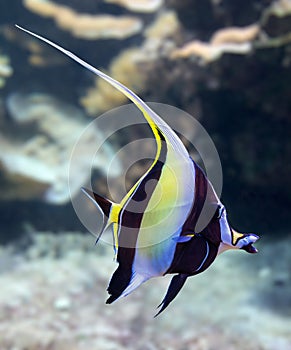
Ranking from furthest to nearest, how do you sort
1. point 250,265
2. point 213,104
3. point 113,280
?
point 213,104, point 250,265, point 113,280

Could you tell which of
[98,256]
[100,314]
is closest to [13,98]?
[98,256]

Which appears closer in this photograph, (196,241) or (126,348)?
(196,241)

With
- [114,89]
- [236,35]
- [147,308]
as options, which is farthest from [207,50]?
[147,308]

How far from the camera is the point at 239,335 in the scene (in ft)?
8.20

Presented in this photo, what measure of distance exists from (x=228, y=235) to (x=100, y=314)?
2216 millimetres

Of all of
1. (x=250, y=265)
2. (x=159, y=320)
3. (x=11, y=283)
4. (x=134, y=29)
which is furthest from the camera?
(x=134, y=29)

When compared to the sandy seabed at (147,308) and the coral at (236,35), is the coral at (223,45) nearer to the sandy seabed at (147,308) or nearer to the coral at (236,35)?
the coral at (236,35)

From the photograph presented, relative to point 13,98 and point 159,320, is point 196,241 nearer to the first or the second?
point 159,320

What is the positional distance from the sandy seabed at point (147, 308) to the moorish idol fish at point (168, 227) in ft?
5.87

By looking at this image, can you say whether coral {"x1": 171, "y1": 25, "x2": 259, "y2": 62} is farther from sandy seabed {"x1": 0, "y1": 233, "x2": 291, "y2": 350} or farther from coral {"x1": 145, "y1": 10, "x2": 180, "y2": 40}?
sandy seabed {"x1": 0, "y1": 233, "x2": 291, "y2": 350}

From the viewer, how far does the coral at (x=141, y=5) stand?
4.52 m

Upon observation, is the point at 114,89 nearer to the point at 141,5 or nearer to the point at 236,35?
the point at 141,5

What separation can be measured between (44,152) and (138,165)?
1134mm

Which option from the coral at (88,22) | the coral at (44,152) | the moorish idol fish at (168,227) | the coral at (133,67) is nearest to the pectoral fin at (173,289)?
the moorish idol fish at (168,227)
